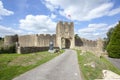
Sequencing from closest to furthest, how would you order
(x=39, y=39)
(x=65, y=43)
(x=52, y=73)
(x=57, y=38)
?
(x=52, y=73), (x=39, y=39), (x=57, y=38), (x=65, y=43)

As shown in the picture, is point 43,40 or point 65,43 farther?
point 65,43

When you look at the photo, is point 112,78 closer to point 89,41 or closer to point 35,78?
point 35,78

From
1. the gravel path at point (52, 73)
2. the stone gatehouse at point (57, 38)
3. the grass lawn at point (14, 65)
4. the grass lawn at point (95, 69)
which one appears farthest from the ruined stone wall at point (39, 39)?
the gravel path at point (52, 73)

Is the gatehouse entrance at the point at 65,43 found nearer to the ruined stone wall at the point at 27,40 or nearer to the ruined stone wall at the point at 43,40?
→ the ruined stone wall at the point at 43,40

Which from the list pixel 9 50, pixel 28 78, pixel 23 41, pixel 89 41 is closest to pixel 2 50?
pixel 9 50

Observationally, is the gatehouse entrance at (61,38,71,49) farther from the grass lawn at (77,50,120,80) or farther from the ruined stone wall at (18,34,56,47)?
the grass lawn at (77,50,120,80)

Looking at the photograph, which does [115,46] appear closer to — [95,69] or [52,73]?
[95,69]

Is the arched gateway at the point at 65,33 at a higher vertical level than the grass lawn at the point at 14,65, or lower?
higher

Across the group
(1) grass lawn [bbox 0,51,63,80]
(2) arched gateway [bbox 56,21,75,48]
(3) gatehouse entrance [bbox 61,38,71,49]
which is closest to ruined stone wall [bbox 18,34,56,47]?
(2) arched gateway [bbox 56,21,75,48]

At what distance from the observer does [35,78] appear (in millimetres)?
10406

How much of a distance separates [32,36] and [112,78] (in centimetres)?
5489

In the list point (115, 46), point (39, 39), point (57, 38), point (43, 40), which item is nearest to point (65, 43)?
point (57, 38)

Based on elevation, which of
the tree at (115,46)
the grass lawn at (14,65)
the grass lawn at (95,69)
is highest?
the tree at (115,46)

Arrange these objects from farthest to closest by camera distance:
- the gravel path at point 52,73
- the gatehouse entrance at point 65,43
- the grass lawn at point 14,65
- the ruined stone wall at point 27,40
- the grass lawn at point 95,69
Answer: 1. the gatehouse entrance at point 65,43
2. the ruined stone wall at point 27,40
3. the grass lawn at point 14,65
4. the grass lawn at point 95,69
5. the gravel path at point 52,73
